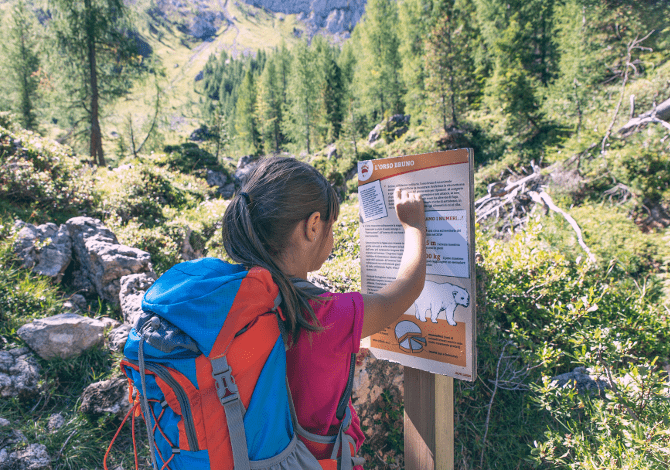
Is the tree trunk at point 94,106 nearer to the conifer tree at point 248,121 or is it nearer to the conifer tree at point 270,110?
the conifer tree at point 270,110

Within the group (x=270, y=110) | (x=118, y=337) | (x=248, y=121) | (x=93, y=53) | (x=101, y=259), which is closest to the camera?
(x=118, y=337)

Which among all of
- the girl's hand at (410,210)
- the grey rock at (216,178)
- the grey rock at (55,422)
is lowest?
the grey rock at (55,422)

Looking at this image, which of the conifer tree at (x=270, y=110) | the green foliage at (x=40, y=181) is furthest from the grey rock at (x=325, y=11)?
the green foliage at (x=40, y=181)

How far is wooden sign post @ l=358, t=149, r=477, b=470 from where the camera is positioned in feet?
5.51

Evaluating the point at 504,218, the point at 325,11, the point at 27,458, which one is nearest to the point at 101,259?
the point at 27,458

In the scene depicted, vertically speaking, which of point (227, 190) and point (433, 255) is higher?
point (227, 190)

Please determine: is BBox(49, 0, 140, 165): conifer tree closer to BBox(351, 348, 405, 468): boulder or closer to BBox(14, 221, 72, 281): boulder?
BBox(14, 221, 72, 281): boulder

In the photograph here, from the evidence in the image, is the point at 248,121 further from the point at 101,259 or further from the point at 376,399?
the point at 376,399

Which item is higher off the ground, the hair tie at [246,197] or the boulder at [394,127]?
the boulder at [394,127]

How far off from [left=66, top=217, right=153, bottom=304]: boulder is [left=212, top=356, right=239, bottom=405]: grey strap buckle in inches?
145

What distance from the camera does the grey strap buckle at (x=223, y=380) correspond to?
101 centimetres

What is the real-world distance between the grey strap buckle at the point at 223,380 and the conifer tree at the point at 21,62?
24.2 metres

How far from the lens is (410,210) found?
1807 mm

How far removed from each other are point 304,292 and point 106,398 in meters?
2.45
